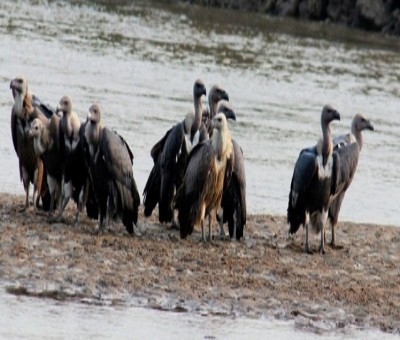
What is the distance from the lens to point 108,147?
1714 centimetres

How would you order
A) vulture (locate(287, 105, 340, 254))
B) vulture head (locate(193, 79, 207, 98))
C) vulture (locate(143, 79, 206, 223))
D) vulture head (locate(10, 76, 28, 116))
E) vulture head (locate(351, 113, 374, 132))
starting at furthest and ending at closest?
vulture head (locate(351, 113, 374, 132))
vulture head (locate(193, 79, 207, 98))
vulture head (locate(10, 76, 28, 116))
vulture (locate(143, 79, 206, 223))
vulture (locate(287, 105, 340, 254))

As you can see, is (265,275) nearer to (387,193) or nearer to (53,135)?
(53,135)

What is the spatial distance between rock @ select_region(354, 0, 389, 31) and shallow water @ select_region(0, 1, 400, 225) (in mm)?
1728

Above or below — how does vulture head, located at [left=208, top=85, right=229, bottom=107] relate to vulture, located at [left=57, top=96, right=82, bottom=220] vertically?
above

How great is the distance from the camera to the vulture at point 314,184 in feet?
57.1

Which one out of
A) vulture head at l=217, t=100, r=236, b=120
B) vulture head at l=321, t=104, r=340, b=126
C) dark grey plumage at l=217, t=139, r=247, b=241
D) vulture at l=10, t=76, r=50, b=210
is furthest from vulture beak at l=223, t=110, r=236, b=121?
vulture at l=10, t=76, r=50, b=210

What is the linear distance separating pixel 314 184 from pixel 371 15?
2042 inches

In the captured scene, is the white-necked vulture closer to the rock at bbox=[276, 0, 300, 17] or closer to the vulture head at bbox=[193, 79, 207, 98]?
the vulture head at bbox=[193, 79, 207, 98]

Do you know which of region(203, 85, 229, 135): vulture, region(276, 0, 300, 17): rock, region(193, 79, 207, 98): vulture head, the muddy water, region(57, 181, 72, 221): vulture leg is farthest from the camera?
region(276, 0, 300, 17): rock

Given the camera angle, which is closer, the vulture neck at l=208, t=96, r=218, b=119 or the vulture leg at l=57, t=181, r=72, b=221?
the vulture leg at l=57, t=181, r=72, b=221

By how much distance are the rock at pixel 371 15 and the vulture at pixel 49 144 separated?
51186 mm

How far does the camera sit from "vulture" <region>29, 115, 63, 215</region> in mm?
17656

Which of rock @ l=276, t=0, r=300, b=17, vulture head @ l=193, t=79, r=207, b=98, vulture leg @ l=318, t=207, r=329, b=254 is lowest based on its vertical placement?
rock @ l=276, t=0, r=300, b=17

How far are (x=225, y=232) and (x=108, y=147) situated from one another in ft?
6.75
